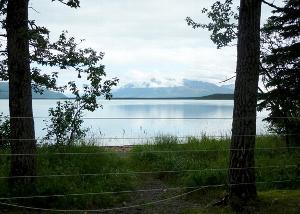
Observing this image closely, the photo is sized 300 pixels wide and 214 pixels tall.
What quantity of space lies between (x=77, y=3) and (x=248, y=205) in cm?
507

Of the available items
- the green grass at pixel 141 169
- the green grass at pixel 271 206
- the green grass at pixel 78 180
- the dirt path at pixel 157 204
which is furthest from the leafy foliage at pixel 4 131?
the green grass at pixel 271 206

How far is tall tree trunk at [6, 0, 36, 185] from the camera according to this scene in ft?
30.1

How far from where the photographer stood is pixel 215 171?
10.9 meters

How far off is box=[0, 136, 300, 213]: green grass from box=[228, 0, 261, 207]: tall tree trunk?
0.68 meters

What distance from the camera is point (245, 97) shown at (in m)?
8.11

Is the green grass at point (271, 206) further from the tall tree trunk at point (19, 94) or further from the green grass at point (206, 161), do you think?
the tall tree trunk at point (19, 94)

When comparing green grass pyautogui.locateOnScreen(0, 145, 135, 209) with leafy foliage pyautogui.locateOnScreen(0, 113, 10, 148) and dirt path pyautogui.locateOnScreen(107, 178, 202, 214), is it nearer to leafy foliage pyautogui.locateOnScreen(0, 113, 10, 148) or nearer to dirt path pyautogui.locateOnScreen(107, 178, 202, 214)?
dirt path pyautogui.locateOnScreen(107, 178, 202, 214)

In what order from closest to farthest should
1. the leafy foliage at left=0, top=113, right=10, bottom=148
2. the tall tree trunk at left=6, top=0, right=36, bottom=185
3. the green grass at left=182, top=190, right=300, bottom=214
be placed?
the green grass at left=182, top=190, right=300, bottom=214 < the tall tree trunk at left=6, top=0, right=36, bottom=185 < the leafy foliage at left=0, top=113, right=10, bottom=148

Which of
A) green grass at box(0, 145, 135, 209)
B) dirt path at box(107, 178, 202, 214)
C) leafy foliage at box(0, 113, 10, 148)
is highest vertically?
leafy foliage at box(0, 113, 10, 148)

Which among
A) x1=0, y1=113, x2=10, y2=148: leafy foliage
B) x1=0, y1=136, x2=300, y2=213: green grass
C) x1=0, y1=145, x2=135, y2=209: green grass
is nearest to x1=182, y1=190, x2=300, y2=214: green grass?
x1=0, y1=136, x2=300, y2=213: green grass

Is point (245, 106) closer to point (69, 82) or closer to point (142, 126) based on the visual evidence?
point (69, 82)

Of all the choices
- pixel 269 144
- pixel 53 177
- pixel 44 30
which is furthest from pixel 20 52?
pixel 269 144

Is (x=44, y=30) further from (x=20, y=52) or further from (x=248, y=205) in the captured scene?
(x=248, y=205)

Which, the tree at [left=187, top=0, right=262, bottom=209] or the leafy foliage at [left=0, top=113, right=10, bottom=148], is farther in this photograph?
the leafy foliage at [left=0, top=113, right=10, bottom=148]
